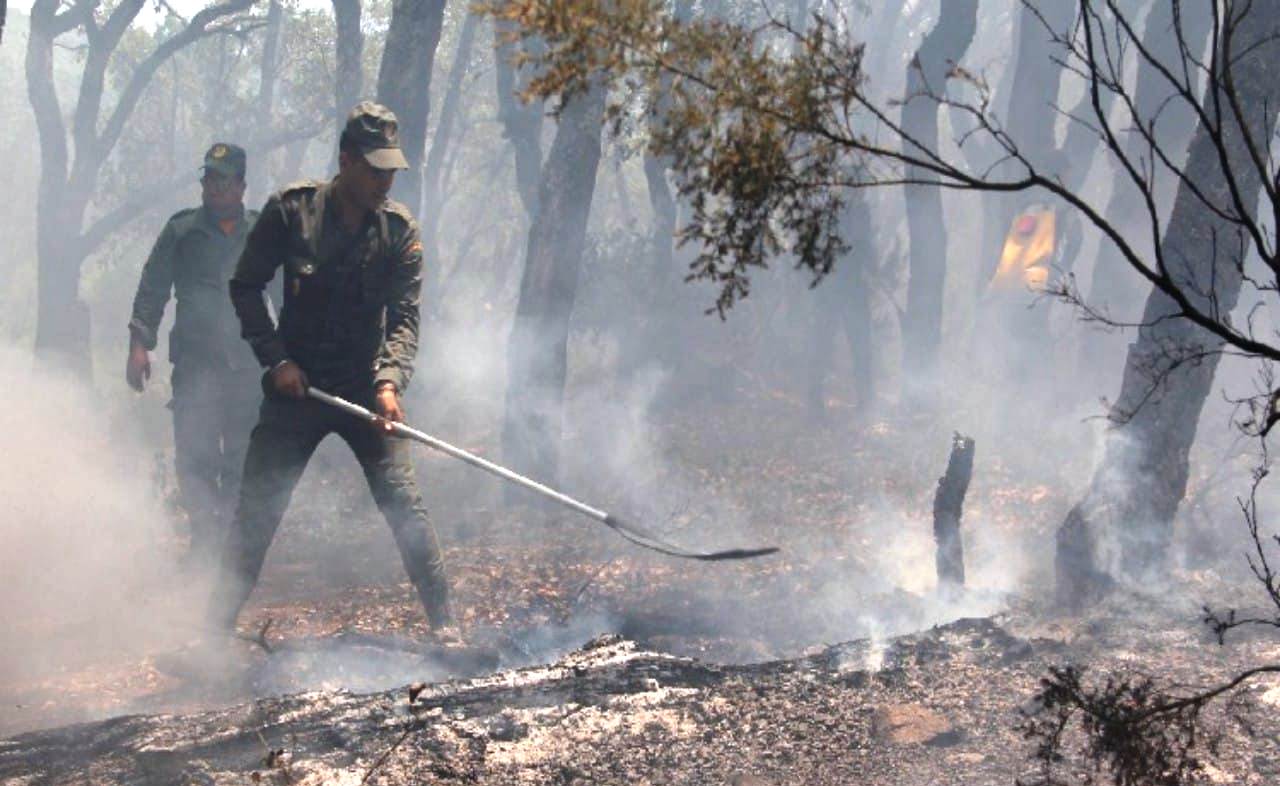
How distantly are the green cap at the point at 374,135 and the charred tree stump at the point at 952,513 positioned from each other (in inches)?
153

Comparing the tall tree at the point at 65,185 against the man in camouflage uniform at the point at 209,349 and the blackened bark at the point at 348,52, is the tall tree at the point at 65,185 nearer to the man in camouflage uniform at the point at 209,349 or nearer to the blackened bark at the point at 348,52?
the blackened bark at the point at 348,52

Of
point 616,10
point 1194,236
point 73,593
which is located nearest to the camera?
point 616,10

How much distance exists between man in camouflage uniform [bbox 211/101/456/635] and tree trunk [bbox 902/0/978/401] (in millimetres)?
10239

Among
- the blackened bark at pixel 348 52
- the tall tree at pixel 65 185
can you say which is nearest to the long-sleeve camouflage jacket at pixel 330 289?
the blackened bark at pixel 348 52

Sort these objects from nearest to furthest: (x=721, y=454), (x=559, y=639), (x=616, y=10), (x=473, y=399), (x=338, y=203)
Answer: (x=616, y=10), (x=338, y=203), (x=559, y=639), (x=721, y=454), (x=473, y=399)

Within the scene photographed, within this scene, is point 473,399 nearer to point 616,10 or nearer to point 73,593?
point 73,593

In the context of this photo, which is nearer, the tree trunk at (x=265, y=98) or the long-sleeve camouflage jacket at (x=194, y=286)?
the long-sleeve camouflage jacket at (x=194, y=286)

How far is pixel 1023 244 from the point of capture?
655 inches

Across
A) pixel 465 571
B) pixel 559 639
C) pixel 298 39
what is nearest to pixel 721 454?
pixel 465 571

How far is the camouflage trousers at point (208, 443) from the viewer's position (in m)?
7.10

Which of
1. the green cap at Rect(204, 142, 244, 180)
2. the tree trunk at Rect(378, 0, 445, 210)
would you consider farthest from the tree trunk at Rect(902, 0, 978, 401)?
the green cap at Rect(204, 142, 244, 180)

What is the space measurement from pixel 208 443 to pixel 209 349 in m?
0.59

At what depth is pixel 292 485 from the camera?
5609mm

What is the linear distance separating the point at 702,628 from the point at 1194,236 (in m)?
3.91
